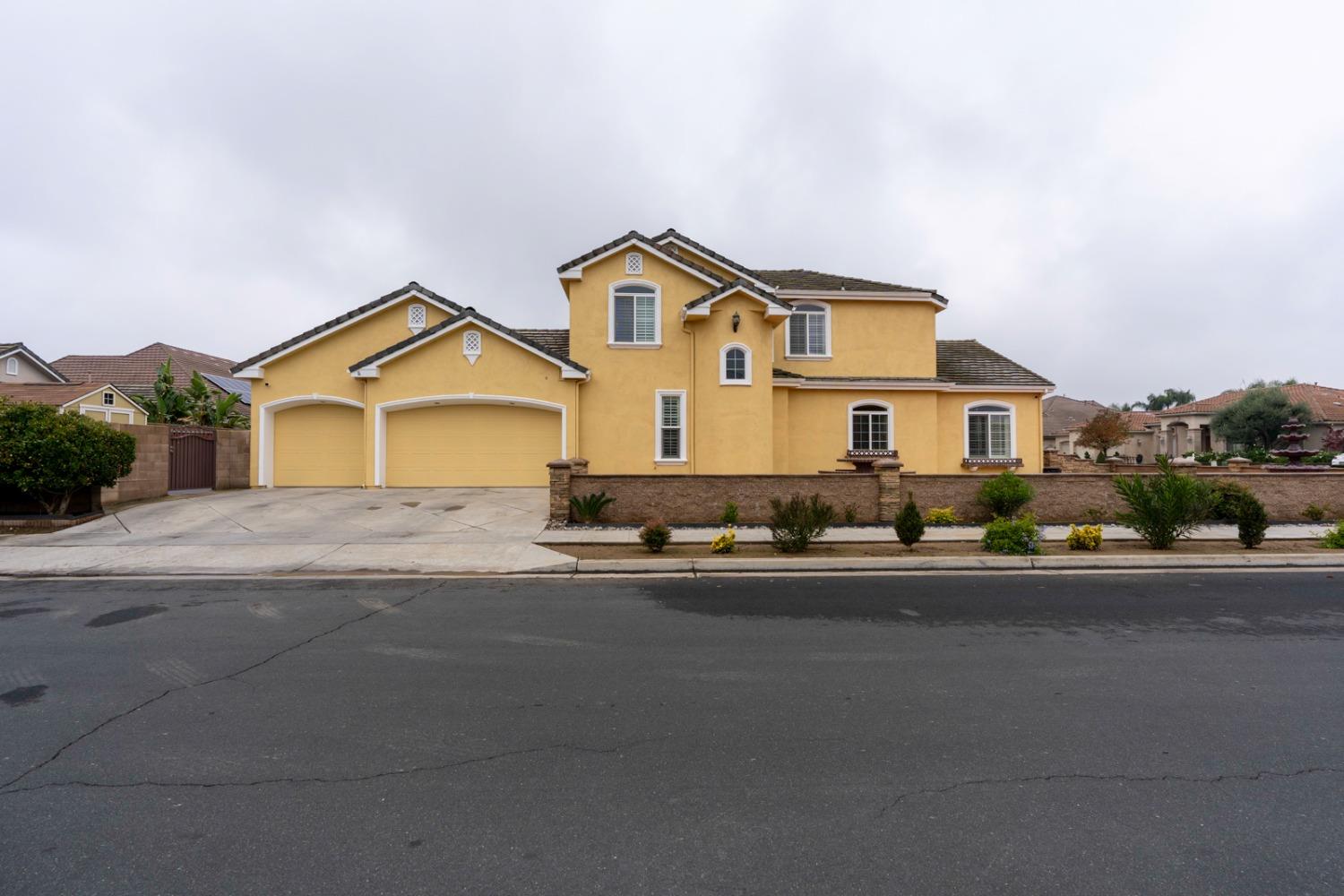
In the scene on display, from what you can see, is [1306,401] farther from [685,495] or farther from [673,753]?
[673,753]

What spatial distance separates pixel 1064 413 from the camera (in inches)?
2756

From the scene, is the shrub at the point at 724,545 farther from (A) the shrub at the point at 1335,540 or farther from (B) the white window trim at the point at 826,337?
(B) the white window trim at the point at 826,337

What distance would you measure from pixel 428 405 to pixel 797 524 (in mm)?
12960

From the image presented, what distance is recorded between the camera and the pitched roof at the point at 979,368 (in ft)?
74.0

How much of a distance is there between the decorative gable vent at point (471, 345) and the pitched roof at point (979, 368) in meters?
15.7

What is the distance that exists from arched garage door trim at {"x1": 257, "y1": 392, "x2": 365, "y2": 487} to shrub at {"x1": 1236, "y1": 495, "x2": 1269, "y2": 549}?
21586 mm

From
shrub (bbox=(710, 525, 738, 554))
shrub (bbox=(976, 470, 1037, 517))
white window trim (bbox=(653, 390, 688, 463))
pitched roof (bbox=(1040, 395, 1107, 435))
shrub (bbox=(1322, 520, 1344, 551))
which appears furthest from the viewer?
pitched roof (bbox=(1040, 395, 1107, 435))

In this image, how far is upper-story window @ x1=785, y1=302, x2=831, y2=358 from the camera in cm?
2241

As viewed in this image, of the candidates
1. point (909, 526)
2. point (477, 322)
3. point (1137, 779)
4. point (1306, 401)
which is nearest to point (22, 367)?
point (477, 322)

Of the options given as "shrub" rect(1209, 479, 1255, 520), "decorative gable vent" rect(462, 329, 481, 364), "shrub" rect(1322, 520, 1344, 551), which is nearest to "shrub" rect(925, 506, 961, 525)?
"shrub" rect(1209, 479, 1255, 520)

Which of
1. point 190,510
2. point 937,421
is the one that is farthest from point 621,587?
point 937,421

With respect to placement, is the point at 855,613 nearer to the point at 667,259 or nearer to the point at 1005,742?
the point at 1005,742

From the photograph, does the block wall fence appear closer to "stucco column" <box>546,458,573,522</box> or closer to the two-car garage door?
"stucco column" <box>546,458,573,522</box>

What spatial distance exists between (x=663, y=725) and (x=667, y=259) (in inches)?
676
